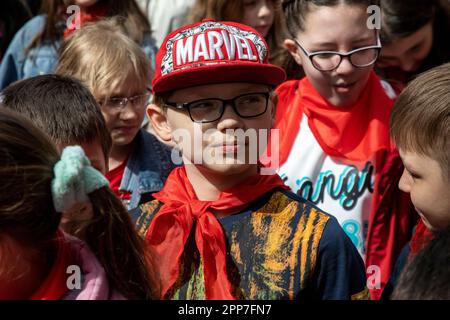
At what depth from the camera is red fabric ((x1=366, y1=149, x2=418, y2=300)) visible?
3.05 m

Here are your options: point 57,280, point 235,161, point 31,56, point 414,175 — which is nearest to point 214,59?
point 235,161

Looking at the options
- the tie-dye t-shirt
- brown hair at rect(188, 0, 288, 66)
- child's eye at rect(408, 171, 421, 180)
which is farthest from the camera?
brown hair at rect(188, 0, 288, 66)

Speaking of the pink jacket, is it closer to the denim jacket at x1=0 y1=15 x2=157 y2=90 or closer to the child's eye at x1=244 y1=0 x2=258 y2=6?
the denim jacket at x1=0 y1=15 x2=157 y2=90

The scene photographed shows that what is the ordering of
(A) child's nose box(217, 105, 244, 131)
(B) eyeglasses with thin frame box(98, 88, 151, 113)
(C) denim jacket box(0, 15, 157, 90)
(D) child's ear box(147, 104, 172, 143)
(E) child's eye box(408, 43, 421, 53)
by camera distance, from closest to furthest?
(A) child's nose box(217, 105, 244, 131)
(D) child's ear box(147, 104, 172, 143)
(B) eyeglasses with thin frame box(98, 88, 151, 113)
(E) child's eye box(408, 43, 421, 53)
(C) denim jacket box(0, 15, 157, 90)

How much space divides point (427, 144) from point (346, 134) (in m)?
0.85

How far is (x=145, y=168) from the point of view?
11.0 ft

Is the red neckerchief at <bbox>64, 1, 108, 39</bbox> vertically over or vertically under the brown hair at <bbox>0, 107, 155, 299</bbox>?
over

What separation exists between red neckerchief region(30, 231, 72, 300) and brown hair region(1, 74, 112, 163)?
72cm

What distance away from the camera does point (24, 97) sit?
2.62 m

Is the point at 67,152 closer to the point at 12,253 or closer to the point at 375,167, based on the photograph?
the point at 12,253

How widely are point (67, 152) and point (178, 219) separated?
0.62 m

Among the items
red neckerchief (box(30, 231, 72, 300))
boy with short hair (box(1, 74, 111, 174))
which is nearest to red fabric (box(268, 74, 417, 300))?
boy with short hair (box(1, 74, 111, 174))

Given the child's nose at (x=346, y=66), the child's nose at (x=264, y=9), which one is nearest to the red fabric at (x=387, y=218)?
the child's nose at (x=346, y=66)

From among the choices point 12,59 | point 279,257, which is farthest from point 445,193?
point 12,59
